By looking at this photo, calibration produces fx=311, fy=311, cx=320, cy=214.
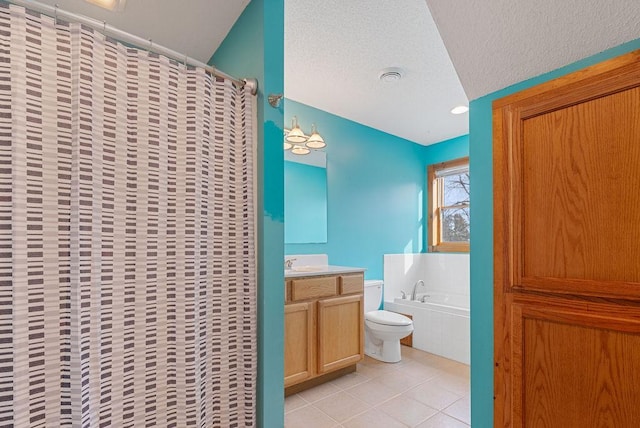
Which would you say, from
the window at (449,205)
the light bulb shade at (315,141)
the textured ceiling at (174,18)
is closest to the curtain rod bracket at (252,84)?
the textured ceiling at (174,18)

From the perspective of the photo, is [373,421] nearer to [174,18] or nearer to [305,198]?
[305,198]

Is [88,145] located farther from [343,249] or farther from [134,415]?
[343,249]

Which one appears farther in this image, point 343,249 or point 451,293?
point 451,293

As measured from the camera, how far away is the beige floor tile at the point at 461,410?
2033 mm

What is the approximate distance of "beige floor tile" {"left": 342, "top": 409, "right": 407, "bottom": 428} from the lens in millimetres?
1948

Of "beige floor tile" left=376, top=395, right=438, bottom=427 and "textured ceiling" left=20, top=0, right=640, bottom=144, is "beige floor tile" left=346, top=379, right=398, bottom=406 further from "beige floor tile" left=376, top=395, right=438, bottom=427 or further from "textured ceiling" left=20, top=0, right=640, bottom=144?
"textured ceiling" left=20, top=0, right=640, bottom=144

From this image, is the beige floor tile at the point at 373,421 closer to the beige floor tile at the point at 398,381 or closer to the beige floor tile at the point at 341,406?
the beige floor tile at the point at 341,406

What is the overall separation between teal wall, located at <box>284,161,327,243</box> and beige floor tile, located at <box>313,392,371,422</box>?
4.28 feet

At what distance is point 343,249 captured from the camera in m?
3.29

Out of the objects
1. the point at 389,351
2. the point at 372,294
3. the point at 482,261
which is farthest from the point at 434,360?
the point at 482,261

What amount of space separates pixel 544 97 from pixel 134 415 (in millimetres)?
1853

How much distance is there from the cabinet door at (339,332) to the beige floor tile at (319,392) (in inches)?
5.9

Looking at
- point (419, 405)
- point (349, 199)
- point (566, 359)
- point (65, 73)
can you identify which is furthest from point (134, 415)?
point (349, 199)

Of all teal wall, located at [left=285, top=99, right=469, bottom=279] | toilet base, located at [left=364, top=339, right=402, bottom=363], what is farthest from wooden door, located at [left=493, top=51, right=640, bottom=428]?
teal wall, located at [left=285, top=99, right=469, bottom=279]
